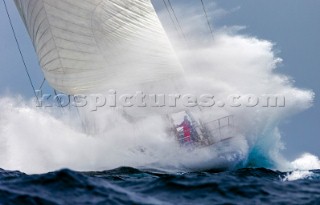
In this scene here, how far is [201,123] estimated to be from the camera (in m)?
14.7

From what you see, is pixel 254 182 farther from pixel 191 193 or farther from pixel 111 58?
pixel 111 58

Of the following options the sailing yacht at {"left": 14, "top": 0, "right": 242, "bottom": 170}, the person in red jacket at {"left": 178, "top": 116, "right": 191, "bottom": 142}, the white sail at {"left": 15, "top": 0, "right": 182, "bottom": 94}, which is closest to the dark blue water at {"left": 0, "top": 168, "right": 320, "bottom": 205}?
the person in red jacket at {"left": 178, "top": 116, "right": 191, "bottom": 142}

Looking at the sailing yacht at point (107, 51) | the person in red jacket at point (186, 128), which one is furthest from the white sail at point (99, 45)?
the person in red jacket at point (186, 128)

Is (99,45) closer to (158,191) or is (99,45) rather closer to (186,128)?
(186,128)

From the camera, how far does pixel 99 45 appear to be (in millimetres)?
14578

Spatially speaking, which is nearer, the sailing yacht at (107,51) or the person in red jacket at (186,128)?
the person in red jacket at (186,128)

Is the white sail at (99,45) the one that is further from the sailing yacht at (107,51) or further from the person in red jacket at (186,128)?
the person in red jacket at (186,128)

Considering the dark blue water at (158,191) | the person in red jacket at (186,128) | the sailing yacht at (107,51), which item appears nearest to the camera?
the dark blue water at (158,191)

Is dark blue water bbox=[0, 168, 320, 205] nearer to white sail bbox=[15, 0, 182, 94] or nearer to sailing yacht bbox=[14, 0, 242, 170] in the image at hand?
sailing yacht bbox=[14, 0, 242, 170]

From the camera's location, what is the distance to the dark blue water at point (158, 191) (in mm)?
6016

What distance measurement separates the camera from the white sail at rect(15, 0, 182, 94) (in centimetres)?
1426

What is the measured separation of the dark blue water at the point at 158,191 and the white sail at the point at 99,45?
6.92 m

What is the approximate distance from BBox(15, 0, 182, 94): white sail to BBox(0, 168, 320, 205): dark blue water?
22.7 ft

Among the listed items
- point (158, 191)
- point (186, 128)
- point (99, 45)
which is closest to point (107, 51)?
point (99, 45)
